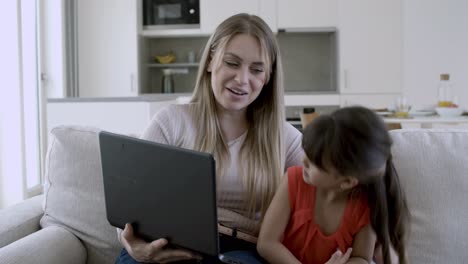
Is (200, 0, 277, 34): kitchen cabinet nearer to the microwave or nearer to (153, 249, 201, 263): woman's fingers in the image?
the microwave

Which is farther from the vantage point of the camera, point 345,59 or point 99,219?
point 345,59

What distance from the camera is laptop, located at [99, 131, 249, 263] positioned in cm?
103

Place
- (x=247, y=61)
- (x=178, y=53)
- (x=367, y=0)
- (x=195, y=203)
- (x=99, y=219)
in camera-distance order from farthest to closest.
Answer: (x=178, y=53)
(x=367, y=0)
(x=99, y=219)
(x=247, y=61)
(x=195, y=203)

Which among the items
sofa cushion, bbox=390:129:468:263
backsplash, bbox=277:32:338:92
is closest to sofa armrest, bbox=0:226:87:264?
Result: sofa cushion, bbox=390:129:468:263

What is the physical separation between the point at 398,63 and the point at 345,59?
1.55 ft

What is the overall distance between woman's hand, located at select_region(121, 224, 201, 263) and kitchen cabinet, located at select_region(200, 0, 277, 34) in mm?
3670

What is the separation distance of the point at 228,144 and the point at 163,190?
41 centimetres

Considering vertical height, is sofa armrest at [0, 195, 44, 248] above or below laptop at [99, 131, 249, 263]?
below

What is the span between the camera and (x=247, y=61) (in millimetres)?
1413

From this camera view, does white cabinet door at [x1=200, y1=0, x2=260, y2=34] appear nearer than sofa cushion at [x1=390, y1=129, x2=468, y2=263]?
No

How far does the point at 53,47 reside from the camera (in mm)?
4465

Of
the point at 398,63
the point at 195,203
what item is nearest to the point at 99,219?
the point at 195,203

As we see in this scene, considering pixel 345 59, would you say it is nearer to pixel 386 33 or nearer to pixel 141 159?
pixel 386 33

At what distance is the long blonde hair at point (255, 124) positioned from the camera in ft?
4.62
